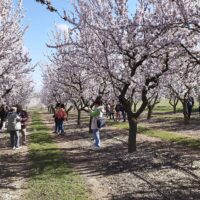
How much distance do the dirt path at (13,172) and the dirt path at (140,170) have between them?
195cm

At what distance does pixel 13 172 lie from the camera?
16.0m

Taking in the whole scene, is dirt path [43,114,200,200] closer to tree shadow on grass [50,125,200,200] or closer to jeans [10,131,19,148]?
tree shadow on grass [50,125,200,200]

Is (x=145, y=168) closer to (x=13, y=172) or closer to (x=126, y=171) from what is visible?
(x=126, y=171)

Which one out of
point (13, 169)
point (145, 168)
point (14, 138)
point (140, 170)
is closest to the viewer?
point (140, 170)

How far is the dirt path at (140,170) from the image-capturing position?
12047 millimetres

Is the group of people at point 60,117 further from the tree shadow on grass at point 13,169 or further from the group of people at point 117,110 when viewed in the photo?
the group of people at point 117,110

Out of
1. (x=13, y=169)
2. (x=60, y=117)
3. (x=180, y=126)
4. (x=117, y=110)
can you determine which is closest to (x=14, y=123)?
(x=13, y=169)

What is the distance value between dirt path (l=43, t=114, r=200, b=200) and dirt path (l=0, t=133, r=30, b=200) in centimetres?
195

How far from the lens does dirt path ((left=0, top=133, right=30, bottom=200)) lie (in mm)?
12688

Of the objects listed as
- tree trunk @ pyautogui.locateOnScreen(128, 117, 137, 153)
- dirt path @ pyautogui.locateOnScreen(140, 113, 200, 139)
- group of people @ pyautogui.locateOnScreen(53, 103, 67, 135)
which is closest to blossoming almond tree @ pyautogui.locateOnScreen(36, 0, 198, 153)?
tree trunk @ pyautogui.locateOnScreen(128, 117, 137, 153)

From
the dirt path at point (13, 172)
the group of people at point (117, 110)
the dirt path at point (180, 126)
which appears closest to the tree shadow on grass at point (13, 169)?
the dirt path at point (13, 172)

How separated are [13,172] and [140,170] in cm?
456

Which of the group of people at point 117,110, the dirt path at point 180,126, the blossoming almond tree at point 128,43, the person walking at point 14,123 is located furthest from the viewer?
the group of people at point 117,110

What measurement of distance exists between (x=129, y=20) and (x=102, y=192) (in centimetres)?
809
